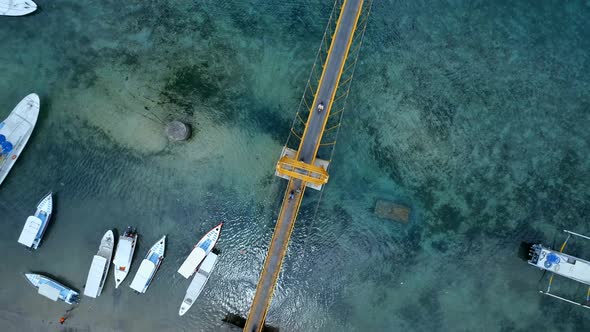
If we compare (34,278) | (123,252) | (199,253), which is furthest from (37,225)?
(199,253)

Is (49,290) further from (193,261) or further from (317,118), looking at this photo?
(317,118)

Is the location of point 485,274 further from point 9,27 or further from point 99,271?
point 9,27

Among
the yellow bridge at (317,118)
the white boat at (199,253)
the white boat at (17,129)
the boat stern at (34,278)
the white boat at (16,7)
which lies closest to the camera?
the yellow bridge at (317,118)

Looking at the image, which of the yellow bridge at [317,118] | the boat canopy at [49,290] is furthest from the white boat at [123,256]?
the yellow bridge at [317,118]

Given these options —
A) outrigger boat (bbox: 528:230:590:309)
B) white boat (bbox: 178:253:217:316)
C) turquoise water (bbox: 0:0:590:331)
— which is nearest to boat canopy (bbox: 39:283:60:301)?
turquoise water (bbox: 0:0:590:331)

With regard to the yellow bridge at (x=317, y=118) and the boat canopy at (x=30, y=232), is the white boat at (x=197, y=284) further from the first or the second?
the boat canopy at (x=30, y=232)

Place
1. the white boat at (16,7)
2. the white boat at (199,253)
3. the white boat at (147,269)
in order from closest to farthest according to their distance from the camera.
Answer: the white boat at (147,269) → the white boat at (199,253) → the white boat at (16,7)

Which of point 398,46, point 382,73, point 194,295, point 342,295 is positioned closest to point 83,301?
point 194,295

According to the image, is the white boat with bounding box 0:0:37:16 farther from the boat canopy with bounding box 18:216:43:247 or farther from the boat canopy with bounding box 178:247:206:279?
the boat canopy with bounding box 178:247:206:279
